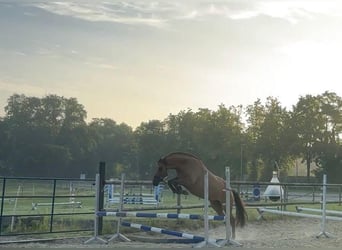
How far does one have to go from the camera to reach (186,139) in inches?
1832

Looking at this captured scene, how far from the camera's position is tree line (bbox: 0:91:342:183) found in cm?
4056

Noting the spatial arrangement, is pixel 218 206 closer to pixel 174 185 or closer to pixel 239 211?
pixel 239 211

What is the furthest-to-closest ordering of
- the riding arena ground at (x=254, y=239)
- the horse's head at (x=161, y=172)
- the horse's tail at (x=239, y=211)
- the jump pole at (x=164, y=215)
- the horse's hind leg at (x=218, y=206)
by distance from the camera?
the horse's tail at (x=239, y=211) < the horse's hind leg at (x=218, y=206) < the horse's head at (x=161, y=172) < the riding arena ground at (x=254, y=239) < the jump pole at (x=164, y=215)

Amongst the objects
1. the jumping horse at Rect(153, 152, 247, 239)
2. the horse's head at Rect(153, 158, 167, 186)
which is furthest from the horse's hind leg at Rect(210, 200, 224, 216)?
the horse's head at Rect(153, 158, 167, 186)

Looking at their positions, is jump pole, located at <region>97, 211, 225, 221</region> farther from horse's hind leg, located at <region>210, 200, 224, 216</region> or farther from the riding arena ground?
horse's hind leg, located at <region>210, 200, 224, 216</region>

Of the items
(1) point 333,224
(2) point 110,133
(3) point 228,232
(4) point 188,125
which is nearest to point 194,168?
(3) point 228,232

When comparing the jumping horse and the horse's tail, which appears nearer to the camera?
the jumping horse

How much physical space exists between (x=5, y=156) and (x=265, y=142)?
2538 centimetres

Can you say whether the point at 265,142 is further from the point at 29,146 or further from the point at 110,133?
the point at 110,133

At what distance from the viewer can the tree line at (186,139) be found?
133 feet

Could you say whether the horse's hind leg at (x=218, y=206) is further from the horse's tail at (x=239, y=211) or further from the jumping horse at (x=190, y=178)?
the horse's tail at (x=239, y=211)

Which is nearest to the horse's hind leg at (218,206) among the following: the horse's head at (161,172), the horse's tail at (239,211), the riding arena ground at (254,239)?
the horse's tail at (239,211)

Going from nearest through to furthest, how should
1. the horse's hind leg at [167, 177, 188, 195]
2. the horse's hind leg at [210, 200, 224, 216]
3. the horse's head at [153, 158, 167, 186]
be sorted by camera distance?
the horse's hind leg at [167, 177, 188, 195]
the horse's head at [153, 158, 167, 186]
the horse's hind leg at [210, 200, 224, 216]

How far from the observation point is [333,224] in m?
11.6
